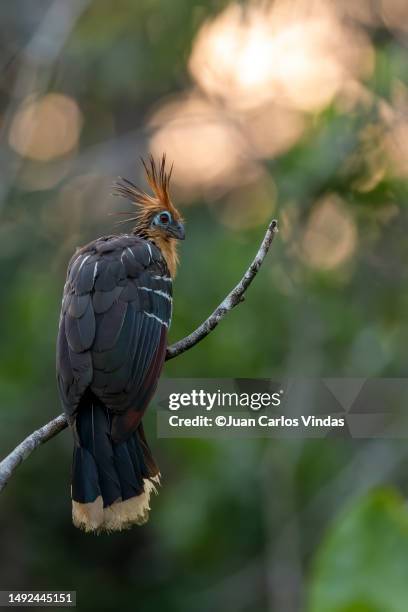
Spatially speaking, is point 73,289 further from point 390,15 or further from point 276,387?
point 390,15

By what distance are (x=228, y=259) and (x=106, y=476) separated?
4.82m

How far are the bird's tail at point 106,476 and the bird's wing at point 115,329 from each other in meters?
0.07

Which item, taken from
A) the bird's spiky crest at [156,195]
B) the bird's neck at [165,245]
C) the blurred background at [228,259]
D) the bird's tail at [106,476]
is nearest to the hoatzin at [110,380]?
the bird's tail at [106,476]

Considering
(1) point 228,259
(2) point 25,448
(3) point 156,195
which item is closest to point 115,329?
(2) point 25,448

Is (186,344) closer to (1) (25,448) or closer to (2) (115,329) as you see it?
(2) (115,329)

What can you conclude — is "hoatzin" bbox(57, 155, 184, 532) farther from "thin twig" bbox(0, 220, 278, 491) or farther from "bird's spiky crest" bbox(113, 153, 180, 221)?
"bird's spiky crest" bbox(113, 153, 180, 221)

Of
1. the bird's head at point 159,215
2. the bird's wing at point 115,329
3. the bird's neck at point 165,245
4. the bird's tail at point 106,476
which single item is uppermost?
the bird's head at point 159,215

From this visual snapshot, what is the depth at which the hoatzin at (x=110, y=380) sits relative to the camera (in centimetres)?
345

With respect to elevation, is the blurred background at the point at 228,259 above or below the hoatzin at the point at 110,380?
above

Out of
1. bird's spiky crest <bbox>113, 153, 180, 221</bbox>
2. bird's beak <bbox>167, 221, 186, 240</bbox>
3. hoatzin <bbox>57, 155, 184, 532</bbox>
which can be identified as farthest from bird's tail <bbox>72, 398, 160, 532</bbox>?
bird's spiky crest <bbox>113, 153, 180, 221</bbox>

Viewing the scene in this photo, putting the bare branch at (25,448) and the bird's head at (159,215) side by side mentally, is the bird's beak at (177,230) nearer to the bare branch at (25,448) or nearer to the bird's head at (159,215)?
the bird's head at (159,215)

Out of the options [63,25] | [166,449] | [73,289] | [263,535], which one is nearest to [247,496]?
[263,535]

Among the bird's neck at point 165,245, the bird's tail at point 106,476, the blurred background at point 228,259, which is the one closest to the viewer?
the bird's tail at point 106,476

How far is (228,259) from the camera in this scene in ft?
26.8
